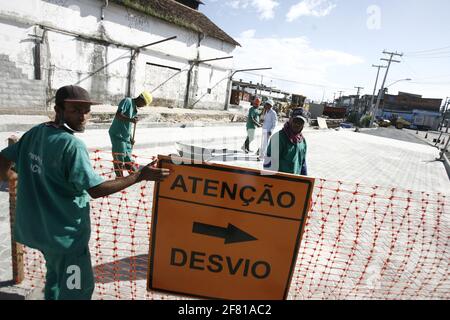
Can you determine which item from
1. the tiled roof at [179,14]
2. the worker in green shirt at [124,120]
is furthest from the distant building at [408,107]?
the worker in green shirt at [124,120]

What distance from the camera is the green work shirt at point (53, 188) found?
1.80m

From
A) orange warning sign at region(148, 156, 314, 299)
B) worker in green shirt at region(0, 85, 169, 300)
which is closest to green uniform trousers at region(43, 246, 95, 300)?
worker in green shirt at region(0, 85, 169, 300)

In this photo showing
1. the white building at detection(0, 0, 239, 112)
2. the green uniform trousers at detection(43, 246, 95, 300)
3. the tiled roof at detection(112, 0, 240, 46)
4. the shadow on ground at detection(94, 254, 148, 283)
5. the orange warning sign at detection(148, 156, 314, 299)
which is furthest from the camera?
the tiled roof at detection(112, 0, 240, 46)

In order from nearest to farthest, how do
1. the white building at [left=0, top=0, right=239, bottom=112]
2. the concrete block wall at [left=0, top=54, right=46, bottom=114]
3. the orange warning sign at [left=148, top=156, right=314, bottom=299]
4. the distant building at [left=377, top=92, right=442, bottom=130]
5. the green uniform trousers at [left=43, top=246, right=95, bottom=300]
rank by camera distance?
the green uniform trousers at [left=43, top=246, right=95, bottom=300], the orange warning sign at [left=148, top=156, right=314, bottom=299], the concrete block wall at [left=0, top=54, right=46, bottom=114], the white building at [left=0, top=0, right=239, bottom=112], the distant building at [left=377, top=92, right=442, bottom=130]

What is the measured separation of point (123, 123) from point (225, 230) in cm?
380

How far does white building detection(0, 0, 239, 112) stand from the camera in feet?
40.5

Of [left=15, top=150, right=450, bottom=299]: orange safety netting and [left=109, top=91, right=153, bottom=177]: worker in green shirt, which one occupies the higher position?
[left=109, top=91, right=153, bottom=177]: worker in green shirt

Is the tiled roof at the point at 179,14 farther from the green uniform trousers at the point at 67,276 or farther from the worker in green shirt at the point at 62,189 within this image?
the green uniform trousers at the point at 67,276

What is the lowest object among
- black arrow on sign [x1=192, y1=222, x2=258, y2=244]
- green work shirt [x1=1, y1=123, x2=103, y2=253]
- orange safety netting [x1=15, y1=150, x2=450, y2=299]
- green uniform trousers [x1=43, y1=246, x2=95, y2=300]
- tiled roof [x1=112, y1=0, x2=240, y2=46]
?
orange safety netting [x1=15, y1=150, x2=450, y2=299]

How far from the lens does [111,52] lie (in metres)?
16.8

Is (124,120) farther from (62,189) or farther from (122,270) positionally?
(62,189)

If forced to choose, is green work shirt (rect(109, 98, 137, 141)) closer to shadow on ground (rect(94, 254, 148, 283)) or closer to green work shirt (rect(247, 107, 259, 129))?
shadow on ground (rect(94, 254, 148, 283))

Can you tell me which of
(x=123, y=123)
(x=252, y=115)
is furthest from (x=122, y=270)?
(x=252, y=115)

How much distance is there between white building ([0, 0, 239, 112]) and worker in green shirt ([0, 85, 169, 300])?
1256cm
